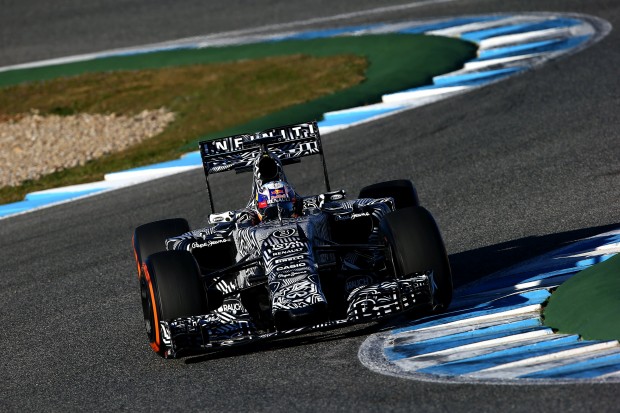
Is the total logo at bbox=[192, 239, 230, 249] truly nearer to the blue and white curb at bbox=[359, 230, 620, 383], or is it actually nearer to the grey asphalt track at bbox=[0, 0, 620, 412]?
the grey asphalt track at bbox=[0, 0, 620, 412]

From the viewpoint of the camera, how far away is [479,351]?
20.4ft

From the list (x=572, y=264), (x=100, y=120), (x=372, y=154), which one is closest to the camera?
(x=572, y=264)

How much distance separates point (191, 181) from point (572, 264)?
6.42 metres

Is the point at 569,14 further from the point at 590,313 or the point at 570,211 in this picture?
the point at 590,313

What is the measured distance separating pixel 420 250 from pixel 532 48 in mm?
10725

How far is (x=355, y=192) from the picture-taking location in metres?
11.8

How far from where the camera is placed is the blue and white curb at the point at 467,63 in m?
14.3

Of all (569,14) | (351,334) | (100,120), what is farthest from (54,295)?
(569,14)

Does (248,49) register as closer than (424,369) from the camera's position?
No

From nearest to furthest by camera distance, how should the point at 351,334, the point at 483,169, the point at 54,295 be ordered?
Result: 1. the point at 351,334
2. the point at 54,295
3. the point at 483,169

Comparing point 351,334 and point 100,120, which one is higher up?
point 100,120

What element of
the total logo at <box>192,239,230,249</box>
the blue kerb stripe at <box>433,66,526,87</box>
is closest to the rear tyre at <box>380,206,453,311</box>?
the total logo at <box>192,239,230,249</box>

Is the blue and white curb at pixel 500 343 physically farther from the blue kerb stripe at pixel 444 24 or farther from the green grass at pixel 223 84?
the blue kerb stripe at pixel 444 24

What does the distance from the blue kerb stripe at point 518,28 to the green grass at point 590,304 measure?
11.8 metres
